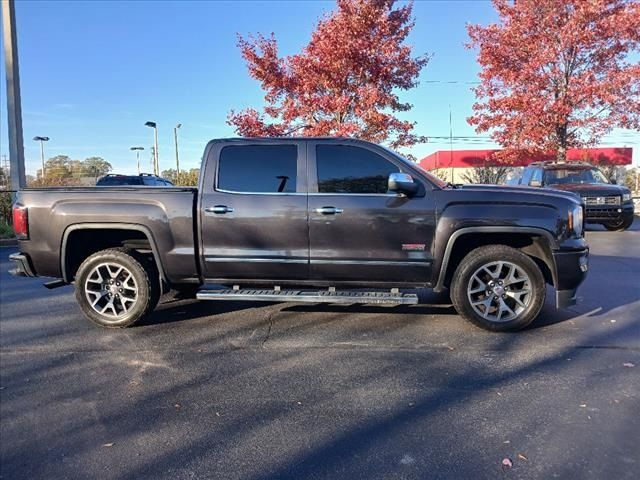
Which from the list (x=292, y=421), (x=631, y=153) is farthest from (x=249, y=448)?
Answer: (x=631, y=153)

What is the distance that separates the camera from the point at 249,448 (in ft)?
9.22

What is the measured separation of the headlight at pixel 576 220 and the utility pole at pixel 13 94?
40.9 ft

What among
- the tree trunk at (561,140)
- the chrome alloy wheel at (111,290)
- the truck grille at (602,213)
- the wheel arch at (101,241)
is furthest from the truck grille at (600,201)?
the chrome alloy wheel at (111,290)

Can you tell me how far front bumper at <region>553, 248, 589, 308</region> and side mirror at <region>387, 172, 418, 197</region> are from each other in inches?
59.7

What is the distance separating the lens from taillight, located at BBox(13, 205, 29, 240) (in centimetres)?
512

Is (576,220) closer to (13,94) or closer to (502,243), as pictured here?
(502,243)

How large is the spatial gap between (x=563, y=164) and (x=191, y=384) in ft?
43.2

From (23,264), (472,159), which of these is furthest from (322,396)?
(472,159)

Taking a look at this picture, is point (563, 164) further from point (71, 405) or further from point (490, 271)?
point (71, 405)

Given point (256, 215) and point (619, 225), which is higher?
point (256, 215)

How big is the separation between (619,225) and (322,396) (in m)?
13.0

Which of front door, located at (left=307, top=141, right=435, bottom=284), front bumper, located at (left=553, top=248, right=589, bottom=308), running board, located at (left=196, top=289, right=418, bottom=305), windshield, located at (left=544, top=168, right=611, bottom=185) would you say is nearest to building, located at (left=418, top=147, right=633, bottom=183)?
windshield, located at (left=544, top=168, right=611, bottom=185)

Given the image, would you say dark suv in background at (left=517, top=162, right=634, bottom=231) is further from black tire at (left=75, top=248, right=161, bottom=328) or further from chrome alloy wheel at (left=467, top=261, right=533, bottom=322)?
black tire at (left=75, top=248, right=161, bottom=328)

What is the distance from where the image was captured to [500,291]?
480cm
